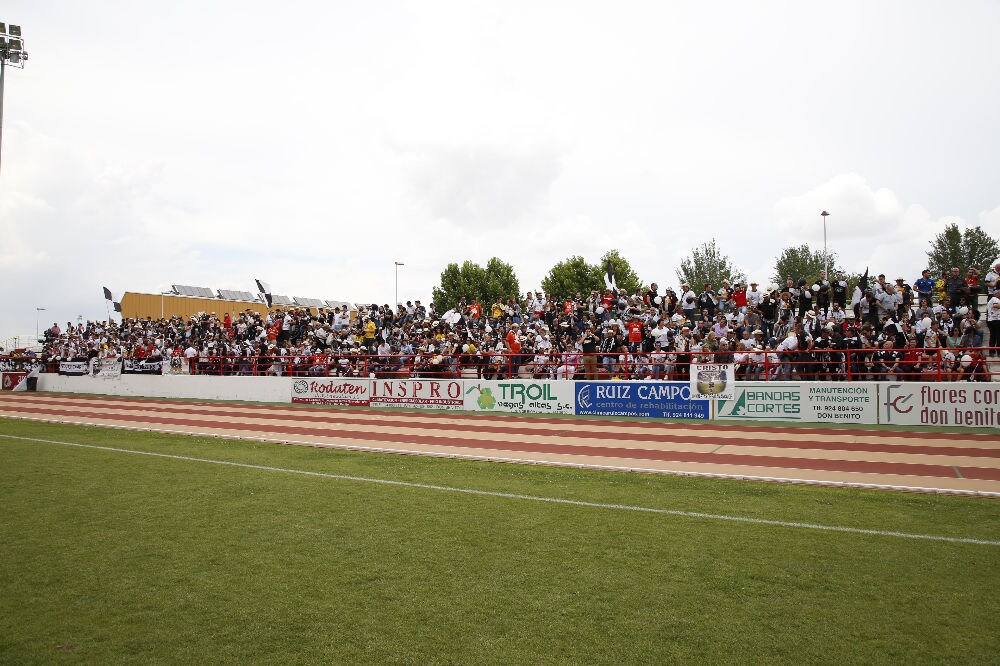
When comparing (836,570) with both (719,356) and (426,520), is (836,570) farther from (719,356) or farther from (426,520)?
(719,356)

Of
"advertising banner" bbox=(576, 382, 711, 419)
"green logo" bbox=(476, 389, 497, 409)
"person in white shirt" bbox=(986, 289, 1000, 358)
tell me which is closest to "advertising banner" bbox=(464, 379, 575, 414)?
"green logo" bbox=(476, 389, 497, 409)

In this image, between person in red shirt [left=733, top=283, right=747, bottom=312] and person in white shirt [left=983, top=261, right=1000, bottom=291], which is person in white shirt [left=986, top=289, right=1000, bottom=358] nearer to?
person in white shirt [left=983, top=261, right=1000, bottom=291]

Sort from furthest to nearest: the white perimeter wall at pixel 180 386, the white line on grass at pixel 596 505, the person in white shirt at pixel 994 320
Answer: the white perimeter wall at pixel 180 386, the person in white shirt at pixel 994 320, the white line on grass at pixel 596 505

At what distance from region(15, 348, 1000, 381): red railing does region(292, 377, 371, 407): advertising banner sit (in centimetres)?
55

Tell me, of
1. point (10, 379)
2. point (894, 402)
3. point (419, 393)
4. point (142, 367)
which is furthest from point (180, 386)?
point (894, 402)

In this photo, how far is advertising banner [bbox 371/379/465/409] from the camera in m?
23.0

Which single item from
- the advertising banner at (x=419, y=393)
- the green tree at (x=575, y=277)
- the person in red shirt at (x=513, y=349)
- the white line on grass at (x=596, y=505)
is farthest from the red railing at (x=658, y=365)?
the green tree at (x=575, y=277)

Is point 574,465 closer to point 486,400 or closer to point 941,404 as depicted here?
point 941,404

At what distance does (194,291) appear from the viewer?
238 feet

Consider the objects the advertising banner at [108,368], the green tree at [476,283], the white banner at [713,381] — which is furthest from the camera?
the green tree at [476,283]

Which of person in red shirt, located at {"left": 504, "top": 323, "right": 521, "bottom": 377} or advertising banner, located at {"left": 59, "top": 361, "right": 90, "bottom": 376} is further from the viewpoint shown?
advertising banner, located at {"left": 59, "top": 361, "right": 90, "bottom": 376}

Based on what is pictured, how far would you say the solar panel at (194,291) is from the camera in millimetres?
70938

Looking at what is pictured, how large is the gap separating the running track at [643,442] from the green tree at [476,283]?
56802 millimetres

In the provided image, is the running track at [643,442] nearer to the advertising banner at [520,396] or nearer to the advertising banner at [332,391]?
the advertising banner at [520,396]
